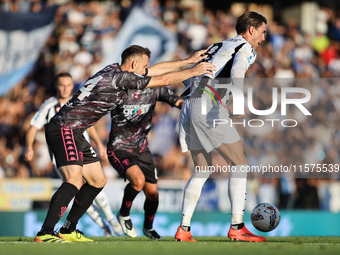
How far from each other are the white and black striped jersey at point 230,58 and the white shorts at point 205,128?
10.2 inches

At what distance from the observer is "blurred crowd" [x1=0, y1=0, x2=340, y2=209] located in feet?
38.1

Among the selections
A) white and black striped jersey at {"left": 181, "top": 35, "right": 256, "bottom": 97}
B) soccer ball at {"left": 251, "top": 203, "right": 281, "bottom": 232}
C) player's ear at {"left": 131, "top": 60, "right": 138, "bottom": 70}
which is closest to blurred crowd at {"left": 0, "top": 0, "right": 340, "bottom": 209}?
soccer ball at {"left": 251, "top": 203, "right": 281, "bottom": 232}

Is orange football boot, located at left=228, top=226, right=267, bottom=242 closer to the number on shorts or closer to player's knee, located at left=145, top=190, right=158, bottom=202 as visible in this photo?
player's knee, located at left=145, top=190, right=158, bottom=202

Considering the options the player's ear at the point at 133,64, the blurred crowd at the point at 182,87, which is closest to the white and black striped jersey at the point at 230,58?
the player's ear at the point at 133,64

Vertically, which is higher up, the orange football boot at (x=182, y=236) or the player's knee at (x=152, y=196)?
the player's knee at (x=152, y=196)

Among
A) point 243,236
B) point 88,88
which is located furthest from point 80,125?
point 243,236

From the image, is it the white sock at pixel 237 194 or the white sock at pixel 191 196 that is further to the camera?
the white sock at pixel 191 196

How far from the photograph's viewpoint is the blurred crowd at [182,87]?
1161 cm

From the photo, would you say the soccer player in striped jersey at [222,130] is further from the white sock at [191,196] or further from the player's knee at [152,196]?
the player's knee at [152,196]

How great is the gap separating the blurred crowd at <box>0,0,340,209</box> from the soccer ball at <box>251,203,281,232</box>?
585 cm

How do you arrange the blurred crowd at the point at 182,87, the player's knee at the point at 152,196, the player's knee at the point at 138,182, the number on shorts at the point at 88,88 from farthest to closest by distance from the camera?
1. the blurred crowd at the point at 182,87
2. the player's knee at the point at 152,196
3. the player's knee at the point at 138,182
4. the number on shorts at the point at 88,88

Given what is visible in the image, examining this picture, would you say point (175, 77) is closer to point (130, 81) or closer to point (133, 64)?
point (130, 81)

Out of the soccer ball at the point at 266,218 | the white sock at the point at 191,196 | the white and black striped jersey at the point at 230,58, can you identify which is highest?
the white and black striped jersey at the point at 230,58

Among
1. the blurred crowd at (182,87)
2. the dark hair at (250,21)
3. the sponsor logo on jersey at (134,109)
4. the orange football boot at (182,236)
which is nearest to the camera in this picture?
the orange football boot at (182,236)
